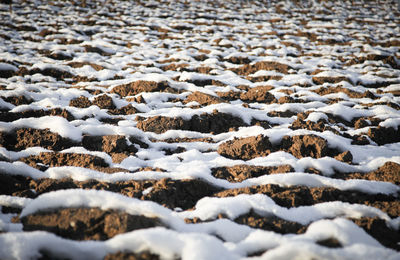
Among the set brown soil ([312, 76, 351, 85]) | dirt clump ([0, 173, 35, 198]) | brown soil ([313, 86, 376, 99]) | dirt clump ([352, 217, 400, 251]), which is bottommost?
dirt clump ([0, 173, 35, 198])

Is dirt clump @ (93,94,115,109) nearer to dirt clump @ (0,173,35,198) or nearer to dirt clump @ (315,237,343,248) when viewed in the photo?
dirt clump @ (0,173,35,198)

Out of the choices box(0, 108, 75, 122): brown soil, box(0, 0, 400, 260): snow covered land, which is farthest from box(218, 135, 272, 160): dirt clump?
box(0, 108, 75, 122): brown soil

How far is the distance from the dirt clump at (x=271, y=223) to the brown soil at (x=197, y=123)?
1.19 meters

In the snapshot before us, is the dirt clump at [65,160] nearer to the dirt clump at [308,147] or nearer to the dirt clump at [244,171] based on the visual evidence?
the dirt clump at [244,171]

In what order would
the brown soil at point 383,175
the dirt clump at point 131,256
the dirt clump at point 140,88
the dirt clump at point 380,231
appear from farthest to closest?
the dirt clump at point 140,88
the brown soil at point 383,175
the dirt clump at point 380,231
the dirt clump at point 131,256

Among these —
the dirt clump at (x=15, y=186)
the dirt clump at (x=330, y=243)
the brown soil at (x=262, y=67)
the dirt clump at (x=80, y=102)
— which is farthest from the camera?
the brown soil at (x=262, y=67)

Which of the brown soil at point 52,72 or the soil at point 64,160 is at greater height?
the brown soil at point 52,72

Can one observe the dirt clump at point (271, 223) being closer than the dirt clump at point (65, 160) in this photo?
Yes

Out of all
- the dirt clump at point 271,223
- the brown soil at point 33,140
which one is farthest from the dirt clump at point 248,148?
the brown soil at point 33,140

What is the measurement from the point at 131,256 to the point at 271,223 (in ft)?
2.44

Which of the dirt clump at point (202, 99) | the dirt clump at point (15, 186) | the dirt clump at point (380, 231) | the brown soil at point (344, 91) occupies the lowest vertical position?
the dirt clump at point (15, 186)

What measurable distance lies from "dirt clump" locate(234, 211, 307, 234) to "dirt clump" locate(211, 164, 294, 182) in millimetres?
383

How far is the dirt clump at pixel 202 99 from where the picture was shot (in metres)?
2.85

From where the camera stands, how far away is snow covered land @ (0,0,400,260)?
1.09 meters
